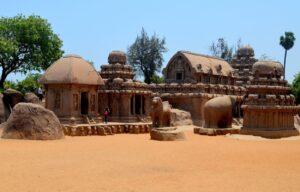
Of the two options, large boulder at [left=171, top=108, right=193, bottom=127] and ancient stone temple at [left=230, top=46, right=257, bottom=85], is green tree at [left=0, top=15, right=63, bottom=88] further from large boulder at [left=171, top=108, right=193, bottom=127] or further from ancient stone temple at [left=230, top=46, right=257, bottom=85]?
ancient stone temple at [left=230, top=46, right=257, bottom=85]

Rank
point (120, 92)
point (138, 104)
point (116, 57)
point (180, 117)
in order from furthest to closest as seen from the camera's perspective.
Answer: point (180, 117), point (138, 104), point (116, 57), point (120, 92)

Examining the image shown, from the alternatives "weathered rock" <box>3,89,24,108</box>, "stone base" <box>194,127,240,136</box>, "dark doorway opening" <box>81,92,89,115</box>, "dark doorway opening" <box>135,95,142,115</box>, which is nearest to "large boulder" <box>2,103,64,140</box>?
"dark doorway opening" <box>81,92,89,115</box>

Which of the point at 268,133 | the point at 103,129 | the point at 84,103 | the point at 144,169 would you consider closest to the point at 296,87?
the point at 268,133

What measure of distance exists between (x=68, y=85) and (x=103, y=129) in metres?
3.68

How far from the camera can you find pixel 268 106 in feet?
87.7

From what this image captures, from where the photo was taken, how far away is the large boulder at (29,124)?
2075 centimetres

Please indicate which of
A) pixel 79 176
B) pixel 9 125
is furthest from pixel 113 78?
pixel 79 176

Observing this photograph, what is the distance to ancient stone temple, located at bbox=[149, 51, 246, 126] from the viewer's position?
39.0 m

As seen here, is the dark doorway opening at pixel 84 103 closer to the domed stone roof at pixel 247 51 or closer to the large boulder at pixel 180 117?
the large boulder at pixel 180 117

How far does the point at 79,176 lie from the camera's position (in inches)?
427

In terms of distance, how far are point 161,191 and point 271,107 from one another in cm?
1904

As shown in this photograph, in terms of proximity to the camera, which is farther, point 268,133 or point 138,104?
point 138,104

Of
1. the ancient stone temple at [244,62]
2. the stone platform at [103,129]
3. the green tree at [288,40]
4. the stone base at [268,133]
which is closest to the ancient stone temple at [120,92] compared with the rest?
the stone platform at [103,129]

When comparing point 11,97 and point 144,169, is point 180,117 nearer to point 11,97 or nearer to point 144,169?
point 11,97
